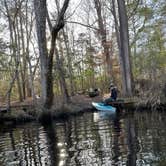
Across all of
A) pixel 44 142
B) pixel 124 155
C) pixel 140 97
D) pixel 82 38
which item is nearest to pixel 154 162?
pixel 124 155

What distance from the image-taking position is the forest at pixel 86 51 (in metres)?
17.9

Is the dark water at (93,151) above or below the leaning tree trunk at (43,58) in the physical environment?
below

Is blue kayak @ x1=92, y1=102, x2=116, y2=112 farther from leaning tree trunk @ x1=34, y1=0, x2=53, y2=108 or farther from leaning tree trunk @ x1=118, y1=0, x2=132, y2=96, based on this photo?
leaning tree trunk @ x1=34, y1=0, x2=53, y2=108

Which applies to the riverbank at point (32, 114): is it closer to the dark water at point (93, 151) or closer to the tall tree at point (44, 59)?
the tall tree at point (44, 59)

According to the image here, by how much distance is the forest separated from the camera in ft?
58.7

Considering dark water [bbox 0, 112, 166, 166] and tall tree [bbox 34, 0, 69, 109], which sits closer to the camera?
dark water [bbox 0, 112, 166, 166]

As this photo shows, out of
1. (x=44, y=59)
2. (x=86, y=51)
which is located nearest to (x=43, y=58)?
(x=44, y=59)

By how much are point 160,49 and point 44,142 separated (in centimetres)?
3022

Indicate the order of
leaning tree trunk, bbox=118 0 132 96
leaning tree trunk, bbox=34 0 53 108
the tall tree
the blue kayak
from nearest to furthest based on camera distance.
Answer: the tall tree → leaning tree trunk, bbox=34 0 53 108 → the blue kayak → leaning tree trunk, bbox=118 0 132 96

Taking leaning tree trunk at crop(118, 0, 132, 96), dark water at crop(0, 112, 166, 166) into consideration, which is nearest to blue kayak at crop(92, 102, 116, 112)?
leaning tree trunk at crop(118, 0, 132, 96)

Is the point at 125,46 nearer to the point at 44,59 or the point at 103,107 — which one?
the point at 103,107

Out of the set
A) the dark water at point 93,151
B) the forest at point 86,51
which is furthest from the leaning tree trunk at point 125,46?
the dark water at point 93,151

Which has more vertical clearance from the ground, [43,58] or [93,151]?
[43,58]

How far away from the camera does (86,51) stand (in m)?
39.8
